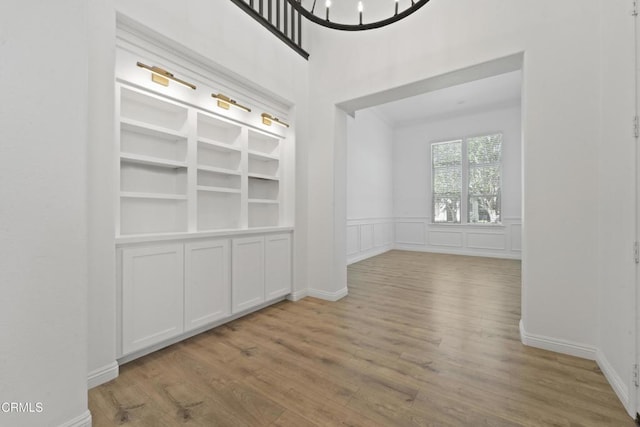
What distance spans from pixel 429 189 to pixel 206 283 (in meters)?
6.68

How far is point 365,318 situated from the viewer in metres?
2.79

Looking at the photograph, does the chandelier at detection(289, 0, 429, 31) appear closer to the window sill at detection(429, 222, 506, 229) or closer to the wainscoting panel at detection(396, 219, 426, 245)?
the window sill at detection(429, 222, 506, 229)

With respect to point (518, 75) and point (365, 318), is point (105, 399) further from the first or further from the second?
point (518, 75)

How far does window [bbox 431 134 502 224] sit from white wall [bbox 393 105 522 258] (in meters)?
0.16

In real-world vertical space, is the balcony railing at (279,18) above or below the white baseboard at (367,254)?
above

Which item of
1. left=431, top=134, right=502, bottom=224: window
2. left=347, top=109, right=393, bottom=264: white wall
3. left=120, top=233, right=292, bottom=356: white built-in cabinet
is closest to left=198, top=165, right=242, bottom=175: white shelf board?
left=120, top=233, right=292, bottom=356: white built-in cabinet

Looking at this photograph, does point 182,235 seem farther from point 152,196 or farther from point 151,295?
point 151,295

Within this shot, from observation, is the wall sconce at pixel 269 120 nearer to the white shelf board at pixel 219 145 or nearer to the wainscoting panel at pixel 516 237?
the white shelf board at pixel 219 145

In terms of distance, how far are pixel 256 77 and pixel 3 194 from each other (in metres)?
2.33

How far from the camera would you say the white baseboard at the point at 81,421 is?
4.19 feet

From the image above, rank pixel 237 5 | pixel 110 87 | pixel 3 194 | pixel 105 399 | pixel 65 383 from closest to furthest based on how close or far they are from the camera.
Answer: pixel 3 194
pixel 65 383
pixel 105 399
pixel 110 87
pixel 237 5

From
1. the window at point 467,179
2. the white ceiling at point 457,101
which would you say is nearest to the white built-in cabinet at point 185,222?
the white ceiling at point 457,101

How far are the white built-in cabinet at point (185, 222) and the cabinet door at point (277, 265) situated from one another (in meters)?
0.01

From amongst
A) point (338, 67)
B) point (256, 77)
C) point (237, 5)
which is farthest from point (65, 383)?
point (338, 67)
